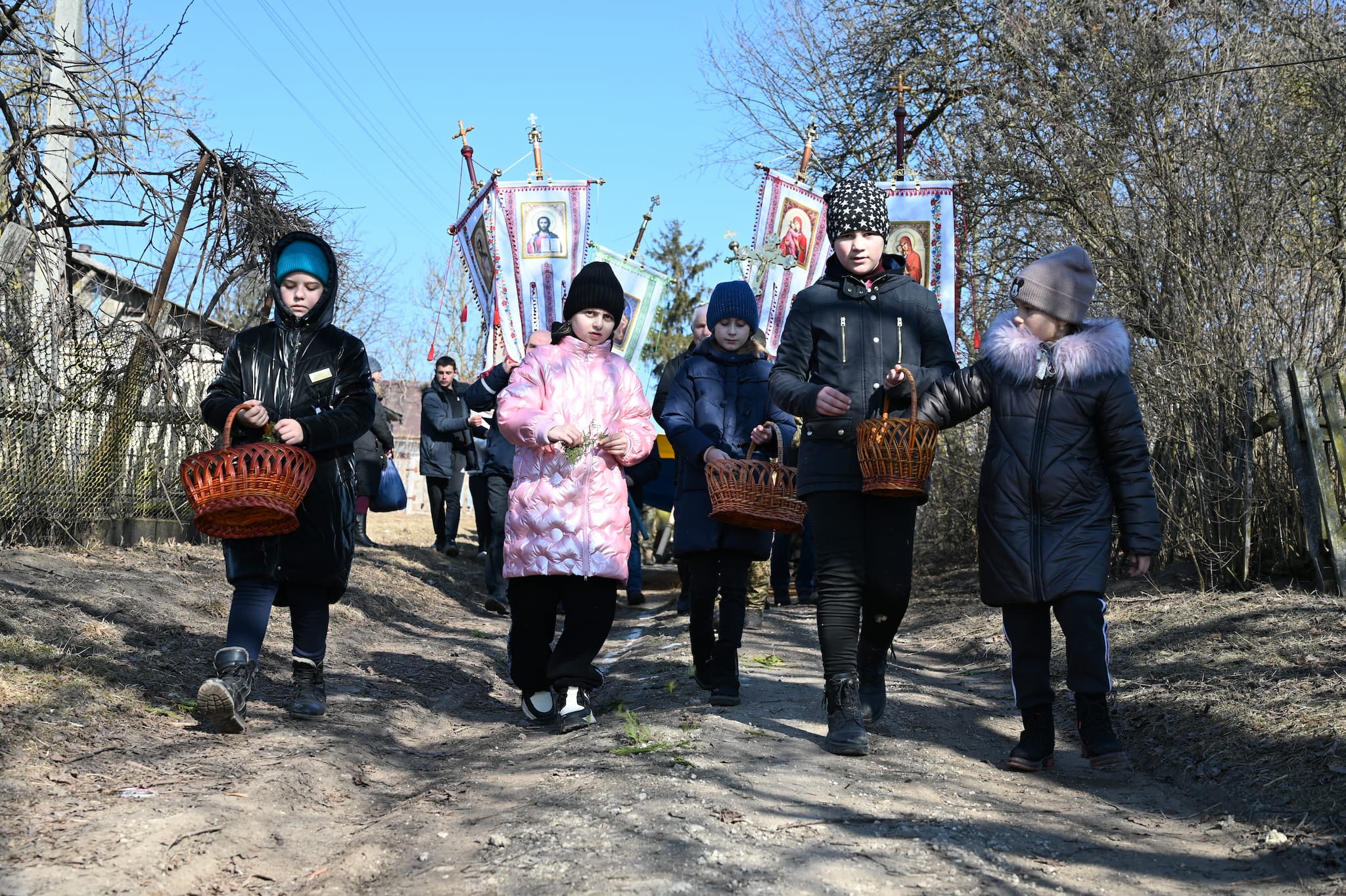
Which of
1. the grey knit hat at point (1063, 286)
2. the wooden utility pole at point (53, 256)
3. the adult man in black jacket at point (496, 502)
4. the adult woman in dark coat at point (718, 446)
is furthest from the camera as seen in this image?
the adult man in black jacket at point (496, 502)

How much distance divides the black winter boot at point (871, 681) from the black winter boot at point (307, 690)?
2.18 m

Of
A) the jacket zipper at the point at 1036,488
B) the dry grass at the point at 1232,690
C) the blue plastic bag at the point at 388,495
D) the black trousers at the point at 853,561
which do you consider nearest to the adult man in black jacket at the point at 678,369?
the dry grass at the point at 1232,690

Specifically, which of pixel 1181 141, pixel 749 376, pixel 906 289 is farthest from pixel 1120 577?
pixel 906 289

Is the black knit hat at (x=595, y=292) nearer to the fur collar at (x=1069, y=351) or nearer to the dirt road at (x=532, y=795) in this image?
the fur collar at (x=1069, y=351)

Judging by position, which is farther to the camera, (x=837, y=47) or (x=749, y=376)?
(x=837, y=47)

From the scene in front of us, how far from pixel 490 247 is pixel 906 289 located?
26.4 ft

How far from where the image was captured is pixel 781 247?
11.8 metres

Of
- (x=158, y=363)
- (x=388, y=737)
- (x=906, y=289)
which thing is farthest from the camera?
(x=158, y=363)

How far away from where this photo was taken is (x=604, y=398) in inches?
201

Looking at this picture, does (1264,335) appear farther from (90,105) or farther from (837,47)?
(837,47)

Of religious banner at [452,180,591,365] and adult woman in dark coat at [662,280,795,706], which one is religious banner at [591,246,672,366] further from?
adult woman in dark coat at [662,280,795,706]

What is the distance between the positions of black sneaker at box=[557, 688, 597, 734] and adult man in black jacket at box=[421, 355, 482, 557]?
7.35 m

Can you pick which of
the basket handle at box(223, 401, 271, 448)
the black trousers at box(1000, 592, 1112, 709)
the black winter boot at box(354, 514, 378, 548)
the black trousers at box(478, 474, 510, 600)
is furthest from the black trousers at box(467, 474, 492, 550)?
the black trousers at box(1000, 592, 1112, 709)

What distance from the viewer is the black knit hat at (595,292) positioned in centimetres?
514
